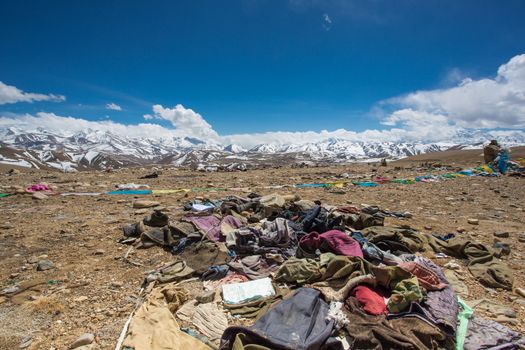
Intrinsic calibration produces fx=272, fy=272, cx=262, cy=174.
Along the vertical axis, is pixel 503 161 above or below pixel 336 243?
above

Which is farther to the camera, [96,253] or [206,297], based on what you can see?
[96,253]

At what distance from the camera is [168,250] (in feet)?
20.5

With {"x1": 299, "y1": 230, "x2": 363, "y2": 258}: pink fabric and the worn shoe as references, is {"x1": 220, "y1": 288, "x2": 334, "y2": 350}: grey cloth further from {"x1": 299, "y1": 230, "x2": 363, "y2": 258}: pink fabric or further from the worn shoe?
the worn shoe

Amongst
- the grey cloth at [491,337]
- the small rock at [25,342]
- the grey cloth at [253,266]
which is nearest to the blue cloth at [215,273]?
the grey cloth at [253,266]

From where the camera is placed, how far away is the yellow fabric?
319 centimetres

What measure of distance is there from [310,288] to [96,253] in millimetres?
4740

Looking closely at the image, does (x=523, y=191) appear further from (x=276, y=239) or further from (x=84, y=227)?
(x=84, y=227)

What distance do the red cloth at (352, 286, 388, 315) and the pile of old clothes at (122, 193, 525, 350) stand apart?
0.02 meters

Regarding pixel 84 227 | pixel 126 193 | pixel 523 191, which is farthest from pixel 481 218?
pixel 126 193

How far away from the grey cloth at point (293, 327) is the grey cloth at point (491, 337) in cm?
172

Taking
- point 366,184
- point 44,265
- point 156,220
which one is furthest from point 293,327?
point 366,184

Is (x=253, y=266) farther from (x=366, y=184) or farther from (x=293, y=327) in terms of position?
(x=366, y=184)

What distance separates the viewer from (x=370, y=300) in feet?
12.8

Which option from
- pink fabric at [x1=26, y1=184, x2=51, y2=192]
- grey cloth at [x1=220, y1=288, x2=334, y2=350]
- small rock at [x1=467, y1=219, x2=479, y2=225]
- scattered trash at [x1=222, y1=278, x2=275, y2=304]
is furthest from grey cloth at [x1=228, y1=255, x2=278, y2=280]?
pink fabric at [x1=26, y1=184, x2=51, y2=192]
